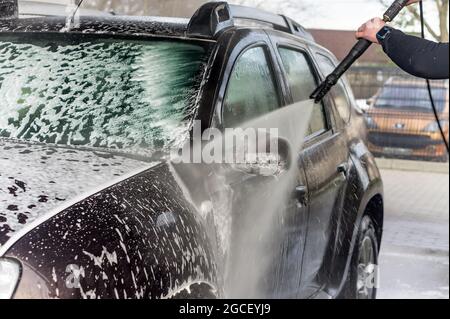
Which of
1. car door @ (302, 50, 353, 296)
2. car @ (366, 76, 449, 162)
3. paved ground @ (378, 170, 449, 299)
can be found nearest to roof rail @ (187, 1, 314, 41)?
car door @ (302, 50, 353, 296)

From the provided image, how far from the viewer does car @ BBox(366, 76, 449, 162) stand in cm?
971

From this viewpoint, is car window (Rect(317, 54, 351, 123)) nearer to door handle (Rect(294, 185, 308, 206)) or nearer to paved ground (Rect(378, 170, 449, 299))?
door handle (Rect(294, 185, 308, 206))

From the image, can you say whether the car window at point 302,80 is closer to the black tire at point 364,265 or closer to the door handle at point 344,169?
the door handle at point 344,169

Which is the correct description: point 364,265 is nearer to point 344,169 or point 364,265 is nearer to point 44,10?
point 344,169

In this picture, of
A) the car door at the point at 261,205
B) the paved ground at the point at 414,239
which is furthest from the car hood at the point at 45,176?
the paved ground at the point at 414,239

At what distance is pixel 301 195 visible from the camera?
9.76 feet

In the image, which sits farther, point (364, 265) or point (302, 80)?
point (364, 265)

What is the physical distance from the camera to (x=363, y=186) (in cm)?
381

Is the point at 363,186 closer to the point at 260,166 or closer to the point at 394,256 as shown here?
the point at 260,166

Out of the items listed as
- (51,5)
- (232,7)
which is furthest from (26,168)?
(51,5)

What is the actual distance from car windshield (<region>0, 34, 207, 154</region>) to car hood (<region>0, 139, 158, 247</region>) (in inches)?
5.4

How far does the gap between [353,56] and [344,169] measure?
97 cm

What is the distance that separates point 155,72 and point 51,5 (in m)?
0.87

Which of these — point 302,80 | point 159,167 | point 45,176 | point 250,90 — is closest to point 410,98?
point 302,80
